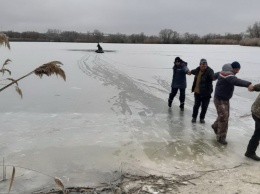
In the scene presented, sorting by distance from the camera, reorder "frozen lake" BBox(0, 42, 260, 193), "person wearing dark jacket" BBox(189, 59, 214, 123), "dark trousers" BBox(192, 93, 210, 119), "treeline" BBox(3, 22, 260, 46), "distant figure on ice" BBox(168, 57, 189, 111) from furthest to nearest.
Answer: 1. "treeline" BBox(3, 22, 260, 46)
2. "distant figure on ice" BBox(168, 57, 189, 111)
3. "dark trousers" BBox(192, 93, 210, 119)
4. "person wearing dark jacket" BBox(189, 59, 214, 123)
5. "frozen lake" BBox(0, 42, 260, 193)

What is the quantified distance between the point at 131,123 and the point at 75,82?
6730 mm

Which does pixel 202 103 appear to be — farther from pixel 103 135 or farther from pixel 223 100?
pixel 103 135

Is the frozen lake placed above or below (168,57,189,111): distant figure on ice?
below

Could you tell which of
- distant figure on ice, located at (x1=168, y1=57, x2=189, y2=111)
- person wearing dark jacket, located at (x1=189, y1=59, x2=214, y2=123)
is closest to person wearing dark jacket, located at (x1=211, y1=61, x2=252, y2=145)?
person wearing dark jacket, located at (x1=189, y1=59, x2=214, y2=123)

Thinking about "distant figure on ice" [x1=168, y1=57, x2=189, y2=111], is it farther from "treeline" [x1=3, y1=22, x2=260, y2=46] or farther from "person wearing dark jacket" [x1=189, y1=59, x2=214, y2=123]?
"treeline" [x1=3, y1=22, x2=260, y2=46]

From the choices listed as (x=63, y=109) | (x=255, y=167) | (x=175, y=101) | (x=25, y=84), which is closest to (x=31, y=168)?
(x=255, y=167)

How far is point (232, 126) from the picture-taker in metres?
7.53

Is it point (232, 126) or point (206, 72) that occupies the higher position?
point (206, 72)

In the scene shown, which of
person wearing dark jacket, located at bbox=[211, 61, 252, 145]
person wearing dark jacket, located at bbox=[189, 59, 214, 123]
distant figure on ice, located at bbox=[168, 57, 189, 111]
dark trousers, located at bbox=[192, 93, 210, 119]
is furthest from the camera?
distant figure on ice, located at bbox=[168, 57, 189, 111]

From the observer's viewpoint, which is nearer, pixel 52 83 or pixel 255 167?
pixel 255 167

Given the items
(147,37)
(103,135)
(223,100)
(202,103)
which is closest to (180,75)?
(202,103)

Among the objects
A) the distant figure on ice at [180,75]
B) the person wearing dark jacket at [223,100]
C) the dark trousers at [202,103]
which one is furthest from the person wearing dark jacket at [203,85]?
the person wearing dark jacket at [223,100]

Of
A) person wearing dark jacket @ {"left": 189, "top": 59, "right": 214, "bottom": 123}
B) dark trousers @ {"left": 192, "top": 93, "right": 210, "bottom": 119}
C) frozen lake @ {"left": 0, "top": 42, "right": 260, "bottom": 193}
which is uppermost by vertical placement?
person wearing dark jacket @ {"left": 189, "top": 59, "right": 214, "bottom": 123}

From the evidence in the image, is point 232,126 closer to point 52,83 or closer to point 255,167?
point 255,167
